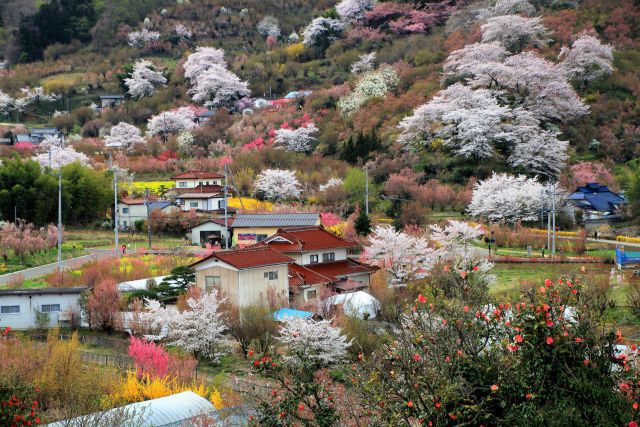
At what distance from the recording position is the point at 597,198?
141ft

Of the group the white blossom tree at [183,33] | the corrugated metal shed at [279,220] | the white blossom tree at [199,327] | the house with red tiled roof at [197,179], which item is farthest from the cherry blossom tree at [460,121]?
the white blossom tree at [183,33]

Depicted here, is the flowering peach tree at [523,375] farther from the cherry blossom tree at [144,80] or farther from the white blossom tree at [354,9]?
the white blossom tree at [354,9]

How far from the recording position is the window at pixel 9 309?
29.1 metres

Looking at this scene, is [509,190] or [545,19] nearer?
[509,190]

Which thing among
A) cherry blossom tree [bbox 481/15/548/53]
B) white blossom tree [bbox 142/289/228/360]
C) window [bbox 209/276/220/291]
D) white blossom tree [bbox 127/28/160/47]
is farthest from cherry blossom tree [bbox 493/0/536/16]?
white blossom tree [bbox 142/289/228/360]

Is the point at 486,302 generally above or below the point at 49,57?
below

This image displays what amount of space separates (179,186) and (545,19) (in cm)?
3110

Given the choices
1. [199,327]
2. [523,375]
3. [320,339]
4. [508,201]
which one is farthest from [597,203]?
[523,375]

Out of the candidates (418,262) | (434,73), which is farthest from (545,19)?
(418,262)

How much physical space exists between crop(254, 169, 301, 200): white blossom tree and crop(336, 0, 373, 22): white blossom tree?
118 feet

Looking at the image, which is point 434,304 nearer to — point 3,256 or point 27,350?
point 27,350

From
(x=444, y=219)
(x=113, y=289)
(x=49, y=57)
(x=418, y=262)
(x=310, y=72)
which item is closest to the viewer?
(x=113, y=289)

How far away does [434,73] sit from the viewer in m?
61.6

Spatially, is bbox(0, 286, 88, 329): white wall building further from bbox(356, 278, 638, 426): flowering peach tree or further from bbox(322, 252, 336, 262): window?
bbox(356, 278, 638, 426): flowering peach tree
